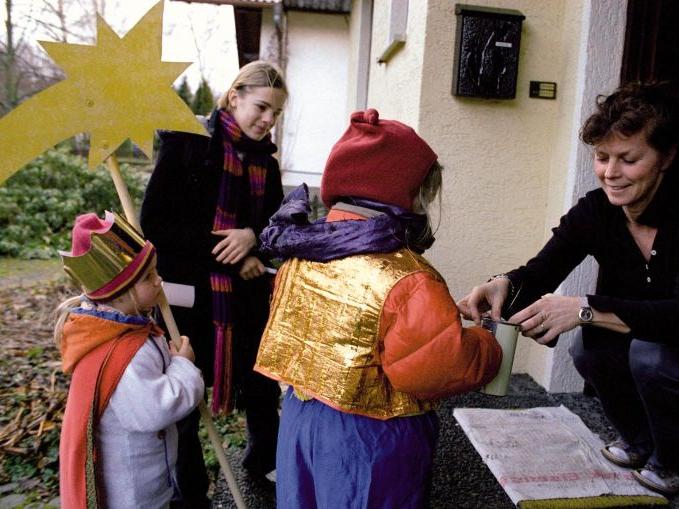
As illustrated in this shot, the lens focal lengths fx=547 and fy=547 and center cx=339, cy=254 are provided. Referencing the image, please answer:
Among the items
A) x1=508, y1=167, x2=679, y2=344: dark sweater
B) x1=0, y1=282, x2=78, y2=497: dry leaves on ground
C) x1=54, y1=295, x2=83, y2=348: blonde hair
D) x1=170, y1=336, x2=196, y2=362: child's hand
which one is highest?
x1=508, y1=167, x2=679, y2=344: dark sweater

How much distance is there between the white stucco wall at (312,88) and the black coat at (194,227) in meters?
7.50

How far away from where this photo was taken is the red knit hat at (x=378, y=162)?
1503mm

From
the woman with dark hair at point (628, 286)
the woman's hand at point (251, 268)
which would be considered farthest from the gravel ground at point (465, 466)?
the woman's hand at point (251, 268)

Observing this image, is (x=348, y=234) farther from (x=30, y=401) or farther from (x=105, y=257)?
(x=30, y=401)

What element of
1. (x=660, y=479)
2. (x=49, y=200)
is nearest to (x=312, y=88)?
(x=49, y=200)

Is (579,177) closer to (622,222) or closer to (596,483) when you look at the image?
(622,222)

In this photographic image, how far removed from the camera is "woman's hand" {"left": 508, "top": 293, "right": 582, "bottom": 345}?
1795 millimetres

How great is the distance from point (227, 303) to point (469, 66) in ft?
6.14

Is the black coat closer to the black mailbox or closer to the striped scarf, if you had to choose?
the striped scarf

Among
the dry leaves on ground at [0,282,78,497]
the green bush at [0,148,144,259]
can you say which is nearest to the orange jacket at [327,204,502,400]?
the dry leaves on ground at [0,282,78,497]

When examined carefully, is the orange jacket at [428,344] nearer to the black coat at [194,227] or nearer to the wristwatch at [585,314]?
the wristwatch at [585,314]

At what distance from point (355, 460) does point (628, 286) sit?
4.64ft

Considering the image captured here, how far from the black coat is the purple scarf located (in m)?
0.52

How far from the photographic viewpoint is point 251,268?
7.11 feet
